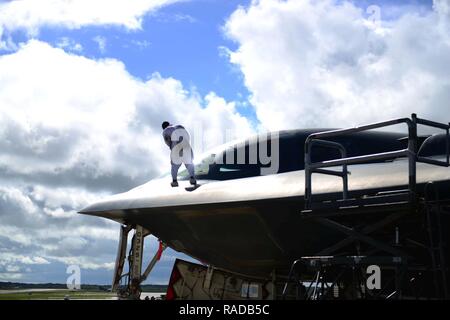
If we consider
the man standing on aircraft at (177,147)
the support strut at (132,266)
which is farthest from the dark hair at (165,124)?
the support strut at (132,266)

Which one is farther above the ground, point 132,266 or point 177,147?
point 177,147

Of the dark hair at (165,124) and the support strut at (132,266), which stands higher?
the dark hair at (165,124)

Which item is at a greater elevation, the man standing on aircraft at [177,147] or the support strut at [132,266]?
the man standing on aircraft at [177,147]

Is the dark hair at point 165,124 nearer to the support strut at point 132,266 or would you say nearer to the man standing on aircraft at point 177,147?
Answer: the man standing on aircraft at point 177,147

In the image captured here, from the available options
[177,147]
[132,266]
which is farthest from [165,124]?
[132,266]

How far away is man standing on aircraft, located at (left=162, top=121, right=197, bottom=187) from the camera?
588 inches

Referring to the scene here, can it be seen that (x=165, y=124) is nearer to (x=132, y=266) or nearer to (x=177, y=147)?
(x=177, y=147)

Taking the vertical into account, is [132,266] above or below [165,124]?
below

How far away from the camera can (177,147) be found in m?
15.2

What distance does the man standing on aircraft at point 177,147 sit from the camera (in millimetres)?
14938

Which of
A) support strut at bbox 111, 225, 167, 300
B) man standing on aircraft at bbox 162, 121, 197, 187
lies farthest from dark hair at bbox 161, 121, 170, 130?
support strut at bbox 111, 225, 167, 300

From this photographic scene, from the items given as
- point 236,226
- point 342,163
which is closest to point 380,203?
point 342,163

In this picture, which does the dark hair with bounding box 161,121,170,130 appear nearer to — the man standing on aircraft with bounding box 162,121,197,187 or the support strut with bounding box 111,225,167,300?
the man standing on aircraft with bounding box 162,121,197,187
